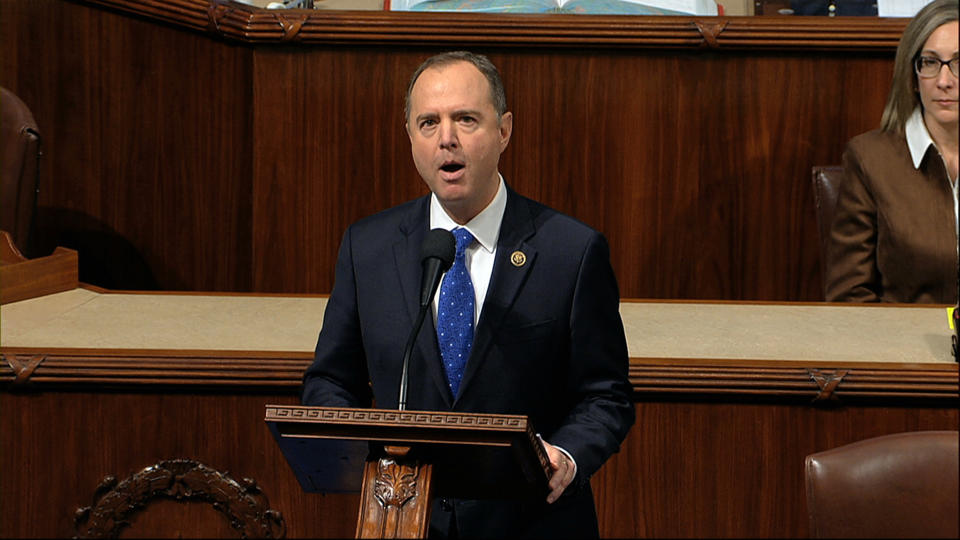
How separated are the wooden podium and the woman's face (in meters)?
1.15

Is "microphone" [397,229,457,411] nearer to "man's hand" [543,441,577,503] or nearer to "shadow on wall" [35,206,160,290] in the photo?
"man's hand" [543,441,577,503]

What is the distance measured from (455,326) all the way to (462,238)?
0.28ft

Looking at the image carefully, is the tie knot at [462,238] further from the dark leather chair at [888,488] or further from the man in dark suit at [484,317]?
the dark leather chair at [888,488]

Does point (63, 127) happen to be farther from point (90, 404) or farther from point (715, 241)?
point (715, 241)

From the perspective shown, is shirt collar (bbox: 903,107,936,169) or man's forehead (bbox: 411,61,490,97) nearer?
man's forehead (bbox: 411,61,490,97)

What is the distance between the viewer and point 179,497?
156 cm

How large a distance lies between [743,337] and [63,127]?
1.20 m

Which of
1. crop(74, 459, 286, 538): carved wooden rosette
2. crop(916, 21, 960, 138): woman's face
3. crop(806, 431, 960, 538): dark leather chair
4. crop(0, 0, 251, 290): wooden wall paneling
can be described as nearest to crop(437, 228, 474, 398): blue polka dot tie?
crop(806, 431, 960, 538): dark leather chair

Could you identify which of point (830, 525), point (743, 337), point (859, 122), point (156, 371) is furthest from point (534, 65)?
point (830, 525)

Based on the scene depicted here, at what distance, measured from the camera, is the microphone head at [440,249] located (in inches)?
42.9

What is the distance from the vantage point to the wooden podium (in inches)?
37.9

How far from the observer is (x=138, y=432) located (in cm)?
157

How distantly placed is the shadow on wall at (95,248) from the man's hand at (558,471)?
136 cm

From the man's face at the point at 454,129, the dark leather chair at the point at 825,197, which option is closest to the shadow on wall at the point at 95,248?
the dark leather chair at the point at 825,197
